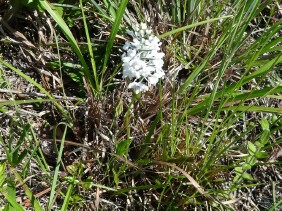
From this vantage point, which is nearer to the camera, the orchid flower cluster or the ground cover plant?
the orchid flower cluster

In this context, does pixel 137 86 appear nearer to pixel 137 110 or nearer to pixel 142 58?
pixel 142 58

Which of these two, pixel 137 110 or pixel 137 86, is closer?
pixel 137 86

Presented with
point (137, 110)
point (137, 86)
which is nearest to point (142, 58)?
point (137, 86)

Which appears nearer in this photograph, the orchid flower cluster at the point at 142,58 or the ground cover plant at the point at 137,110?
the orchid flower cluster at the point at 142,58

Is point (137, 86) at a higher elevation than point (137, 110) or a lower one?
higher

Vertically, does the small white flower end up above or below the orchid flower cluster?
below

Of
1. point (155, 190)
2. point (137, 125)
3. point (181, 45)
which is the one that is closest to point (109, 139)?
point (137, 125)

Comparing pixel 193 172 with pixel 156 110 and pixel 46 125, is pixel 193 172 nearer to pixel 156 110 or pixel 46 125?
pixel 156 110

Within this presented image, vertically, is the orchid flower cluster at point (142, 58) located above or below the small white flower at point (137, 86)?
above
